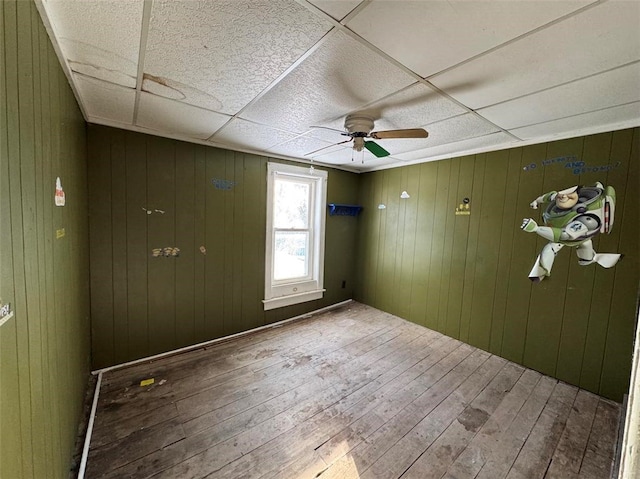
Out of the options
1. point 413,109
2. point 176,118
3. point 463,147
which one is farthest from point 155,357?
point 463,147

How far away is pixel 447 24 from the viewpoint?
1092 mm

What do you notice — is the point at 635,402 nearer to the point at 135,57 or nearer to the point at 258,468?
the point at 258,468

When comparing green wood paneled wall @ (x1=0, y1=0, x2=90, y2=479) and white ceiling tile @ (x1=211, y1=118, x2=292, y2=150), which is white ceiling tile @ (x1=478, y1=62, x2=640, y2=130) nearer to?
white ceiling tile @ (x1=211, y1=118, x2=292, y2=150)

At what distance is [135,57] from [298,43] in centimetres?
85

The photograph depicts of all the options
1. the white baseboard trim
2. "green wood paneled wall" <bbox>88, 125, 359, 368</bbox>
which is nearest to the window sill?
"green wood paneled wall" <bbox>88, 125, 359, 368</bbox>

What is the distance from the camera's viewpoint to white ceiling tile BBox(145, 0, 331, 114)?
105cm

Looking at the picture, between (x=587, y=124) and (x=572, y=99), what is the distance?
0.65 metres

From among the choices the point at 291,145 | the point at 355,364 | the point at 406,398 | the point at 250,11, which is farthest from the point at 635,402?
the point at 291,145

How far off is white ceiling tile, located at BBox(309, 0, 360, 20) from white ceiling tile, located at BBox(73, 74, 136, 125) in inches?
54.9

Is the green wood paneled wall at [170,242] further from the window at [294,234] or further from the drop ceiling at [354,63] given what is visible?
the drop ceiling at [354,63]

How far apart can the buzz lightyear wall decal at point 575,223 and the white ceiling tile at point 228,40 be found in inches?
95.7

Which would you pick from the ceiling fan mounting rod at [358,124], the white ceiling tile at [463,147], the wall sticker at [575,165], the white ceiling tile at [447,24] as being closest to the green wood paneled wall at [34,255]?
the white ceiling tile at [447,24]

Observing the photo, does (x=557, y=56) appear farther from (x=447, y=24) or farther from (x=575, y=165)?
(x=575, y=165)

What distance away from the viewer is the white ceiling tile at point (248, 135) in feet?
7.53
